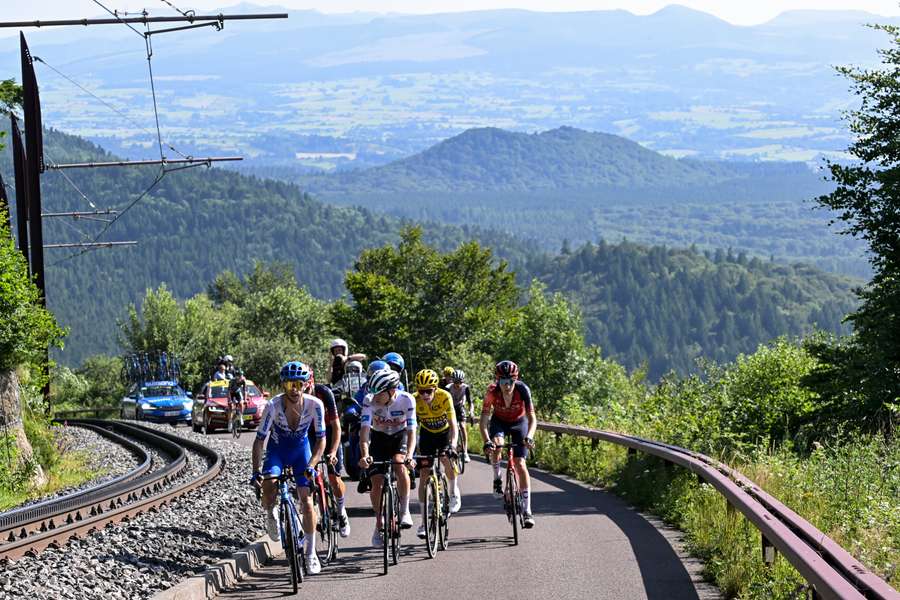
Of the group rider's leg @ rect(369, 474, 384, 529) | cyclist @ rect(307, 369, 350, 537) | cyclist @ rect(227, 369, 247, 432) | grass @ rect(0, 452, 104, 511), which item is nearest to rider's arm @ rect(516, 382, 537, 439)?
cyclist @ rect(307, 369, 350, 537)

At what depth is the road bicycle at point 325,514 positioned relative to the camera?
11.9 m

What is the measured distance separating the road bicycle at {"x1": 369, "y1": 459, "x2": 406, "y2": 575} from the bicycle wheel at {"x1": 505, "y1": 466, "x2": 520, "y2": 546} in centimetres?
140

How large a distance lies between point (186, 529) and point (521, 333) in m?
67.1

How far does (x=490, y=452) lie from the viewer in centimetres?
1370

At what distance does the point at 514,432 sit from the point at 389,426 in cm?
229

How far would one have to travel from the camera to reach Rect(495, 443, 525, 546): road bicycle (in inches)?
516

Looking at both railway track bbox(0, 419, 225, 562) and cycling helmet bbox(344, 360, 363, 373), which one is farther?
cycling helmet bbox(344, 360, 363, 373)

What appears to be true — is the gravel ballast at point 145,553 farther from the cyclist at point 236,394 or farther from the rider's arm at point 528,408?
the cyclist at point 236,394

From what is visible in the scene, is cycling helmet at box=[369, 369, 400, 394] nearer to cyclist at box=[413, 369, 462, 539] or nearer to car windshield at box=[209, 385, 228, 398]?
cyclist at box=[413, 369, 462, 539]

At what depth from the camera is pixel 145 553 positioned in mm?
12422

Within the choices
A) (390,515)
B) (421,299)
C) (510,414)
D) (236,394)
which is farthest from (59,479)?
(421,299)

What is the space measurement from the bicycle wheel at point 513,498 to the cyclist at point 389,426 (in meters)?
1.32

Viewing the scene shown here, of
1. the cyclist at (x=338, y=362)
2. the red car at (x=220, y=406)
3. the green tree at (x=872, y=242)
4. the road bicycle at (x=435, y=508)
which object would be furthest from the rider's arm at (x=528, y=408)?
the red car at (x=220, y=406)

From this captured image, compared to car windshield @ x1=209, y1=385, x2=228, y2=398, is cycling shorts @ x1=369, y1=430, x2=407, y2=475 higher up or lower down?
higher up
